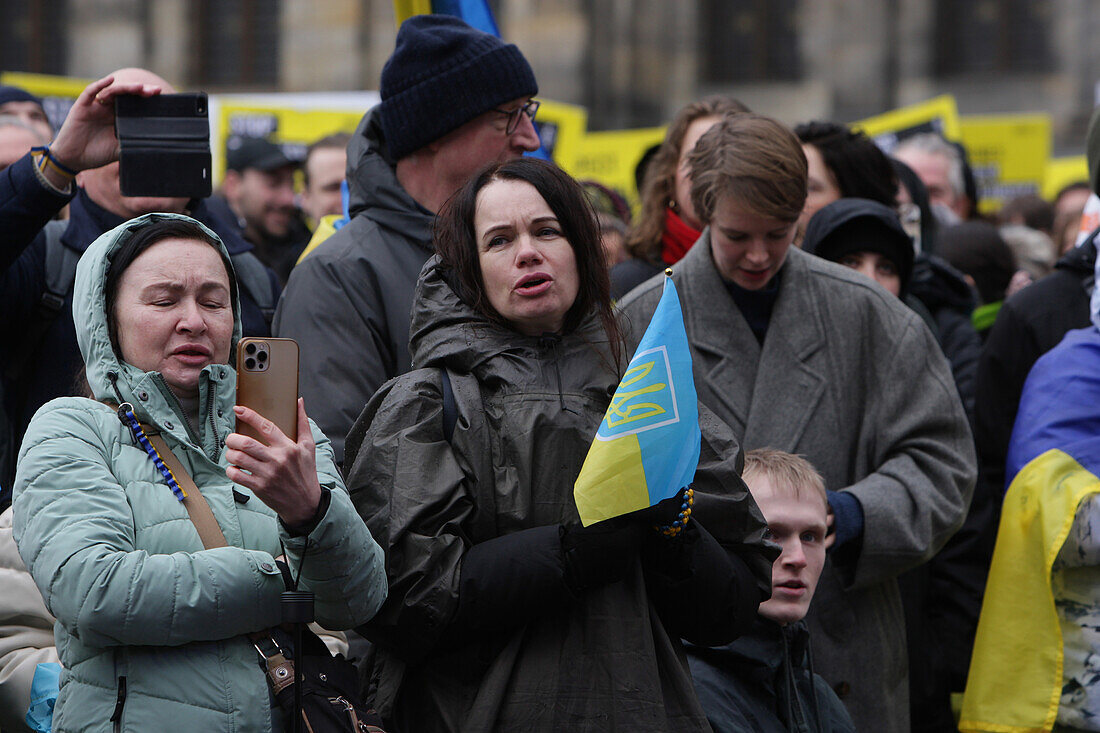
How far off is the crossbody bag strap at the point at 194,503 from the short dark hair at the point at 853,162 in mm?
2787

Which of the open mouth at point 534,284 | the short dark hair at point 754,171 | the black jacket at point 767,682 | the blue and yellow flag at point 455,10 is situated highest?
the blue and yellow flag at point 455,10

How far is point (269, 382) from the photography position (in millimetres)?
2455

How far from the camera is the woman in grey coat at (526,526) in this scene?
8.36ft

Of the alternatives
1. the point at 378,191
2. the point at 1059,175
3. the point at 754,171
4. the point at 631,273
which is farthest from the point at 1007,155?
the point at 378,191

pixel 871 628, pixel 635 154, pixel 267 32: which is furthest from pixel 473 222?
pixel 267 32

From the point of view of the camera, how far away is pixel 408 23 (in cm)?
371

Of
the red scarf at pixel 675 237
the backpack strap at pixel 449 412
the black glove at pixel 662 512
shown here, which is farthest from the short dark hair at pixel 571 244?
the red scarf at pixel 675 237

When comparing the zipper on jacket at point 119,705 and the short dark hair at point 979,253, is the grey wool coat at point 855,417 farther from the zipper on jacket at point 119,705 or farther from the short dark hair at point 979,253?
the short dark hair at point 979,253

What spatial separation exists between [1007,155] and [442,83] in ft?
26.1

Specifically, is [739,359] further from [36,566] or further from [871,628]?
[36,566]

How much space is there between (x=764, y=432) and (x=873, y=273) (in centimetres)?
101

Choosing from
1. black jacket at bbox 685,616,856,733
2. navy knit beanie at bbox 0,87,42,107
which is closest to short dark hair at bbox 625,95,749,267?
black jacket at bbox 685,616,856,733

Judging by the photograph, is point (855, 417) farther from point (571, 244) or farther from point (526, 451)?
point (526, 451)

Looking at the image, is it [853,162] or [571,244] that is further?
[853,162]
